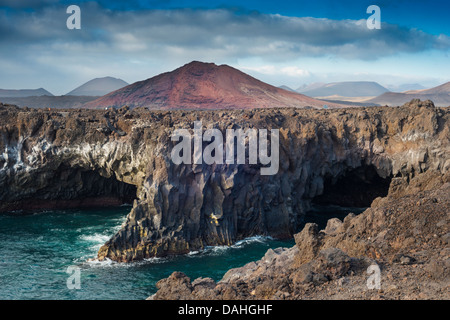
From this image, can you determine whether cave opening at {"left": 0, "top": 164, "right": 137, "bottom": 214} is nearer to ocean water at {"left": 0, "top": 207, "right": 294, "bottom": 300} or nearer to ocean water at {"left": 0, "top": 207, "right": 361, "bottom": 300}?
ocean water at {"left": 0, "top": 207, "right": 361, "bottom": 300}

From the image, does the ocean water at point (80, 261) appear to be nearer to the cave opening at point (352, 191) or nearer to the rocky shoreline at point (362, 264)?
the cave opening at point (352, 191)

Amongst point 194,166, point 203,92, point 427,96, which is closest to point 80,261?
point 194,166

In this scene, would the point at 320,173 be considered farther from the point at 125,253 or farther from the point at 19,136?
the point at 19,136

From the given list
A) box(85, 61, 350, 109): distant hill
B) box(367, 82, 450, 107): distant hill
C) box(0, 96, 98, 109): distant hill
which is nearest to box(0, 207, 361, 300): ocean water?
box(85, 61, 350, 109): distant hill

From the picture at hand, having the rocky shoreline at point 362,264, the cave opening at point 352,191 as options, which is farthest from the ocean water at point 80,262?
the cave opening at point 352,191

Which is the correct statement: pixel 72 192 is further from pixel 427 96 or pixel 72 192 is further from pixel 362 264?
pixel 427 96

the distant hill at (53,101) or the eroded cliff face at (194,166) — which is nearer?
the eroded cliff face at (194,166)
